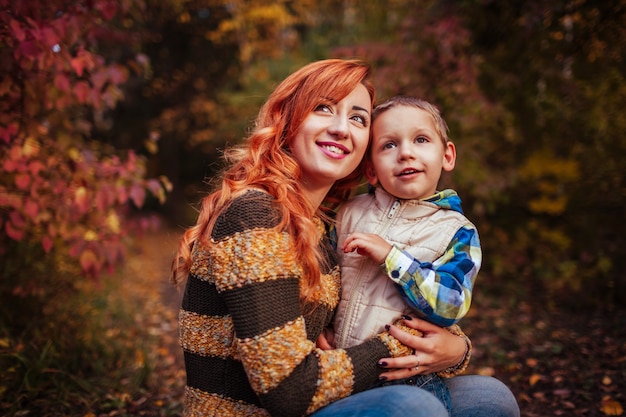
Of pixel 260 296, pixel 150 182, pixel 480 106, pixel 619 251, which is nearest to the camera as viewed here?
pixel 260 296

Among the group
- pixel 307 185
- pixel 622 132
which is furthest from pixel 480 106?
pixel 307 185

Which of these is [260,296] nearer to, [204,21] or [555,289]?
[555,289]

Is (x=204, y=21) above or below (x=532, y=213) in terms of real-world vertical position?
above

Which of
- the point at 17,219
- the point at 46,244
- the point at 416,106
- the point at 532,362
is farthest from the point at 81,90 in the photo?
the point at 532,362

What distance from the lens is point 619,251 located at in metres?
4.41

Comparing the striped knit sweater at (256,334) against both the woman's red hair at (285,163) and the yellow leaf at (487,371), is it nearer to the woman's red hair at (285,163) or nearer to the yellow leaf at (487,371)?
the woman's red hair at (285,163)

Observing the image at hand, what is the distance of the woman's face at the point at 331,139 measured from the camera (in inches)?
72.2

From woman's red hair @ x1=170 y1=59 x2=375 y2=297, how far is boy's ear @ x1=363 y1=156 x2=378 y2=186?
0.25 metres

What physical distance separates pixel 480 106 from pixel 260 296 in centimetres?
401

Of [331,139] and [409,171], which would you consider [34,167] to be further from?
[409,171]

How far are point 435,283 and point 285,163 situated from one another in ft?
2.06

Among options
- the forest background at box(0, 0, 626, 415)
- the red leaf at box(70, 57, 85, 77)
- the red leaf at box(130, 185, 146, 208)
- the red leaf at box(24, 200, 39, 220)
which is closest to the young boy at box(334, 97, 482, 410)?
the forest background at box(0, 0, 626, 415)

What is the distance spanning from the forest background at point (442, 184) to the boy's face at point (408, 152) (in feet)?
2.49

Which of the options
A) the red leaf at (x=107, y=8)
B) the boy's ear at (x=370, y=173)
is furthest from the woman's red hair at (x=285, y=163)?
the red leaf at (x=107, y=8)
